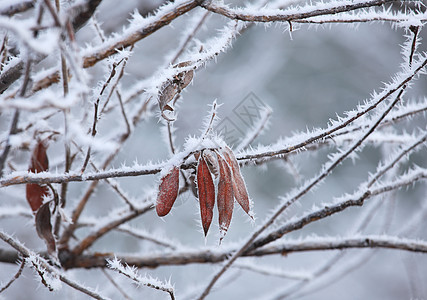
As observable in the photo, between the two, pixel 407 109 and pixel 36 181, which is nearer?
pixel 36 181

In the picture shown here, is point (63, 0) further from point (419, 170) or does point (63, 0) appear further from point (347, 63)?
point (347, 63)

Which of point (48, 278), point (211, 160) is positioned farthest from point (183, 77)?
point (48, 278)

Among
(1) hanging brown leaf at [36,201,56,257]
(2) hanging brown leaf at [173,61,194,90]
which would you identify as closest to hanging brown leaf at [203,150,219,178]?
(2) hanging brown leaf at [173,61,194,90]

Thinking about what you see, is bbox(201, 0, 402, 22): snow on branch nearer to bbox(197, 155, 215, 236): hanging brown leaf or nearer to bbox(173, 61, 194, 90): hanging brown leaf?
bbox(173, 61, 194, 90): hanging brown leaf

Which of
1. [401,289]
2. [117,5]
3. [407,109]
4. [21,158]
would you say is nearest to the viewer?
[407,109]

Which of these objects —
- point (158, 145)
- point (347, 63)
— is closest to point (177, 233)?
point (158, 145)

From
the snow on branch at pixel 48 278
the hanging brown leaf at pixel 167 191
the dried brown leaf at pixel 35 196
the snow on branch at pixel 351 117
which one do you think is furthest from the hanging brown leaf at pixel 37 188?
the snow on branch at pixel 351 117

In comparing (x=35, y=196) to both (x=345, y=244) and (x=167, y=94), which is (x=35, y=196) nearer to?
(x=167, y=94)
